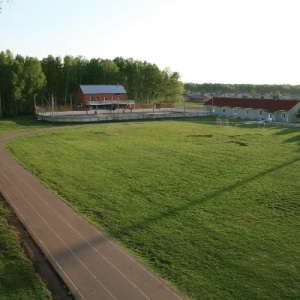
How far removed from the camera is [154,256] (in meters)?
12.9

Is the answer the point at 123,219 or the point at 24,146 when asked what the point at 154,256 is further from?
the point at 24,146

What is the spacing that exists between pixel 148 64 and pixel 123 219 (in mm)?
79916

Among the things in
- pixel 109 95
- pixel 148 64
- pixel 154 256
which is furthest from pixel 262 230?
pixel 148 64

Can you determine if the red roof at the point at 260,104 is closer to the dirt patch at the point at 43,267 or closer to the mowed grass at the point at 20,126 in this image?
the mowed grass at the point at 20,126

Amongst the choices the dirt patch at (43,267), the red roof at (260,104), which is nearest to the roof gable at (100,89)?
the red roof at (260,104)

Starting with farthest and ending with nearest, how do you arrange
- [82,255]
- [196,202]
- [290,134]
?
1. [290,134]
2. [196,202]
3. [82,255]

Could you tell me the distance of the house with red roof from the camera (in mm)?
56812

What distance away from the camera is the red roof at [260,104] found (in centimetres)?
5732

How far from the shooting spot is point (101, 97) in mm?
74938

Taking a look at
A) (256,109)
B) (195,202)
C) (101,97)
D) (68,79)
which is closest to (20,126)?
(101,97)

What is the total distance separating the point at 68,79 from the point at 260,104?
41.9 meters

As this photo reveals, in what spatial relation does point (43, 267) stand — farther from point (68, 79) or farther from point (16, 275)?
point (68, 79)

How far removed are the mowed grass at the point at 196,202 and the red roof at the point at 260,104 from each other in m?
22.4

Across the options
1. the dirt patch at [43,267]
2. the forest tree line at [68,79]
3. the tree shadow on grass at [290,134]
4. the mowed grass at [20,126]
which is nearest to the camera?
the dirt patch at [43,267]
